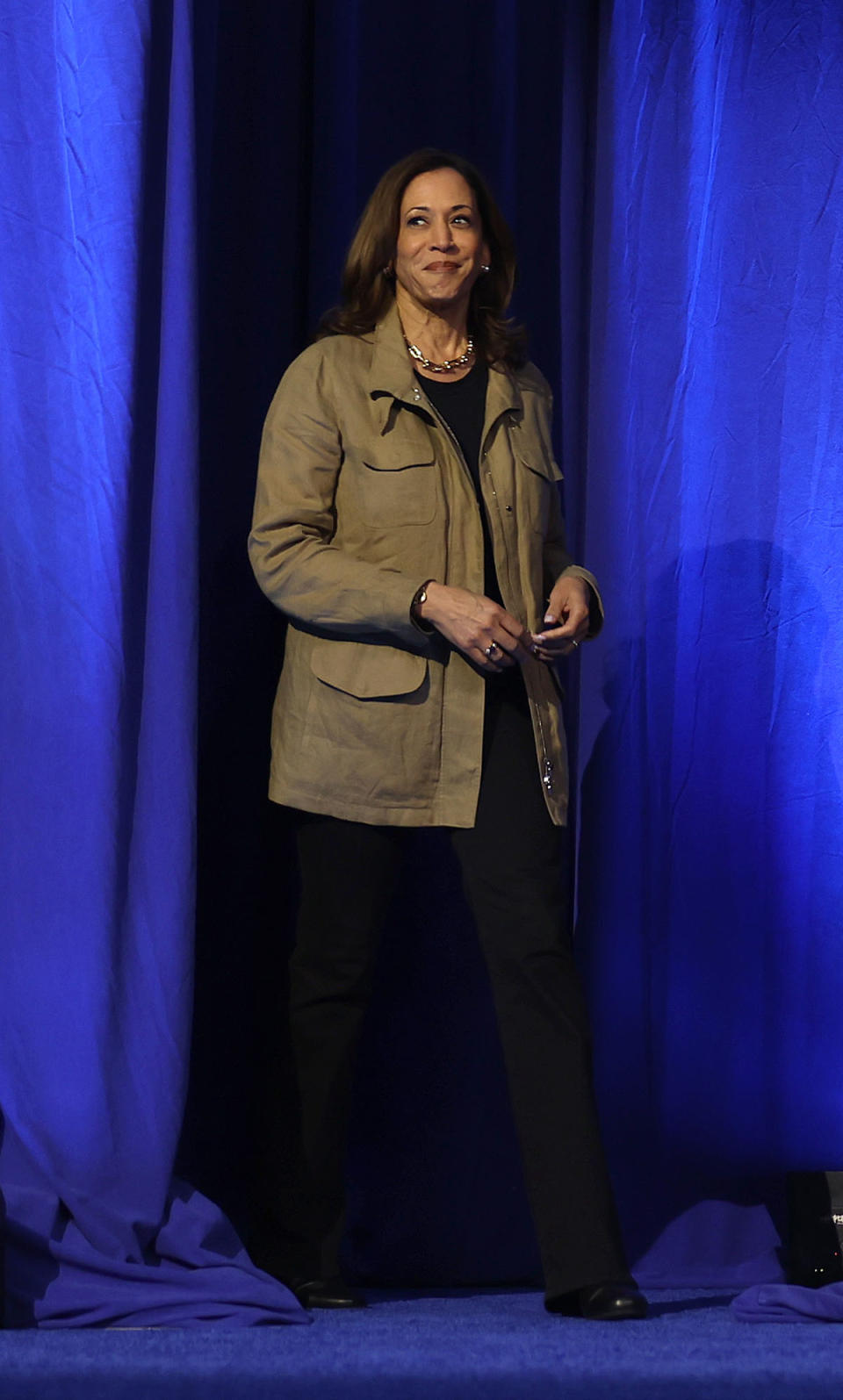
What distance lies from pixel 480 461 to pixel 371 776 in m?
0.44

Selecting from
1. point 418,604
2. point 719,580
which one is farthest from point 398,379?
point 719,580

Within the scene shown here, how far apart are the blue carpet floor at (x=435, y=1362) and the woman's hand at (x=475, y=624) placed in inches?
30.4

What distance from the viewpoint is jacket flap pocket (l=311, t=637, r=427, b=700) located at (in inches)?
79.4

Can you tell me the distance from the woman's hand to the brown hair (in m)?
0.43

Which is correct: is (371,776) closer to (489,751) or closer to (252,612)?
(489,751)

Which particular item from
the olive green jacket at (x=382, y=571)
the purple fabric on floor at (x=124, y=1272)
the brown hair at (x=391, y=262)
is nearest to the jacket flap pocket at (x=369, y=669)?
the olive green jacket at (x=382, y=571)

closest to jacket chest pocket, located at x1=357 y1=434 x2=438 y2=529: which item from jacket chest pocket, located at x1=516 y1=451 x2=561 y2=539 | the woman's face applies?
jacket chest pocket, located at x1=516 y1=451 x2=561 y2=539

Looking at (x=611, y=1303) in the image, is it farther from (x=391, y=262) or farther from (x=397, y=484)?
(x=391, y=262)

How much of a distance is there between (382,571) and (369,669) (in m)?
0.13

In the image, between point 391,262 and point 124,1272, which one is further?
point 391,262

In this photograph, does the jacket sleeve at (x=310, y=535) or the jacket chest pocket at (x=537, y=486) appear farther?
the jacket chest pocket at (x=537, y=486)

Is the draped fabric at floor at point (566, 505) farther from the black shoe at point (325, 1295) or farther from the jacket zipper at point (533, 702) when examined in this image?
the jacket zipper at point (533, 702)

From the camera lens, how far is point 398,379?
211 centimetres

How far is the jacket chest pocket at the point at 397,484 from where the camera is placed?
81.2 inches
